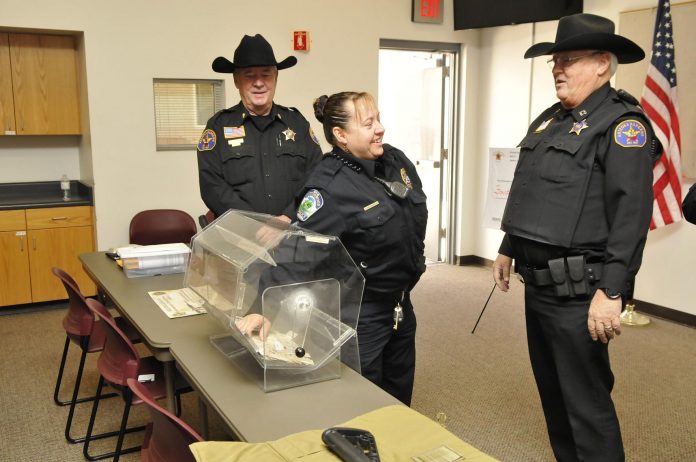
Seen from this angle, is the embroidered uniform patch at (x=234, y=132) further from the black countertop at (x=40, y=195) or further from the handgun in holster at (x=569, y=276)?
the black countertop at (x=40, y=195)

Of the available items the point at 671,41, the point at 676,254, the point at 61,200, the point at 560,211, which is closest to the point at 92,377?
the point at 61,200

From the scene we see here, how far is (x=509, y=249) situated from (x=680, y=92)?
2953mm

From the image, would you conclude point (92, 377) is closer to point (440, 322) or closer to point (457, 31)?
point (440, 322)

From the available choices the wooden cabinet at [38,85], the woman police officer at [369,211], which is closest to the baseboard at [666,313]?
the woman police officer at [369,211]

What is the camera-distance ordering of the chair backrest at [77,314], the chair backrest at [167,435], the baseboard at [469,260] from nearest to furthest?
the chair backrest at [167,435]
the chair backrest at [77,314]
the baseboard at [469,260]

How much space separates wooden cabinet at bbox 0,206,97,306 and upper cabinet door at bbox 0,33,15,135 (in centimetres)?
69

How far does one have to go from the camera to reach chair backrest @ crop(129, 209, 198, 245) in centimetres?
504

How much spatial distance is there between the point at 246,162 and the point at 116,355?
1.17 meters

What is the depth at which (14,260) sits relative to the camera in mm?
4926

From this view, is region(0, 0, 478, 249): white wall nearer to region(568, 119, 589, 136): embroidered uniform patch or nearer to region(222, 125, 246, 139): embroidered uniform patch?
region(222, 125, 246, 139): embroidered uniform patch

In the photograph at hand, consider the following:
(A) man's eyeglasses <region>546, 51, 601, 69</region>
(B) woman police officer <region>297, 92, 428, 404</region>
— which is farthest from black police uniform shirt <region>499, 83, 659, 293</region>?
(B) woman police officer <region>297, 92, 428, 404</region>

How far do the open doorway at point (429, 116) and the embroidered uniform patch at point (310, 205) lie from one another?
185 inches

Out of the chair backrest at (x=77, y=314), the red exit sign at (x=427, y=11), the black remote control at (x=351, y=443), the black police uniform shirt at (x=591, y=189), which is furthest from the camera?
the red exit sign at (x=427, y=11)

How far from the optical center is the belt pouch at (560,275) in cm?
224
